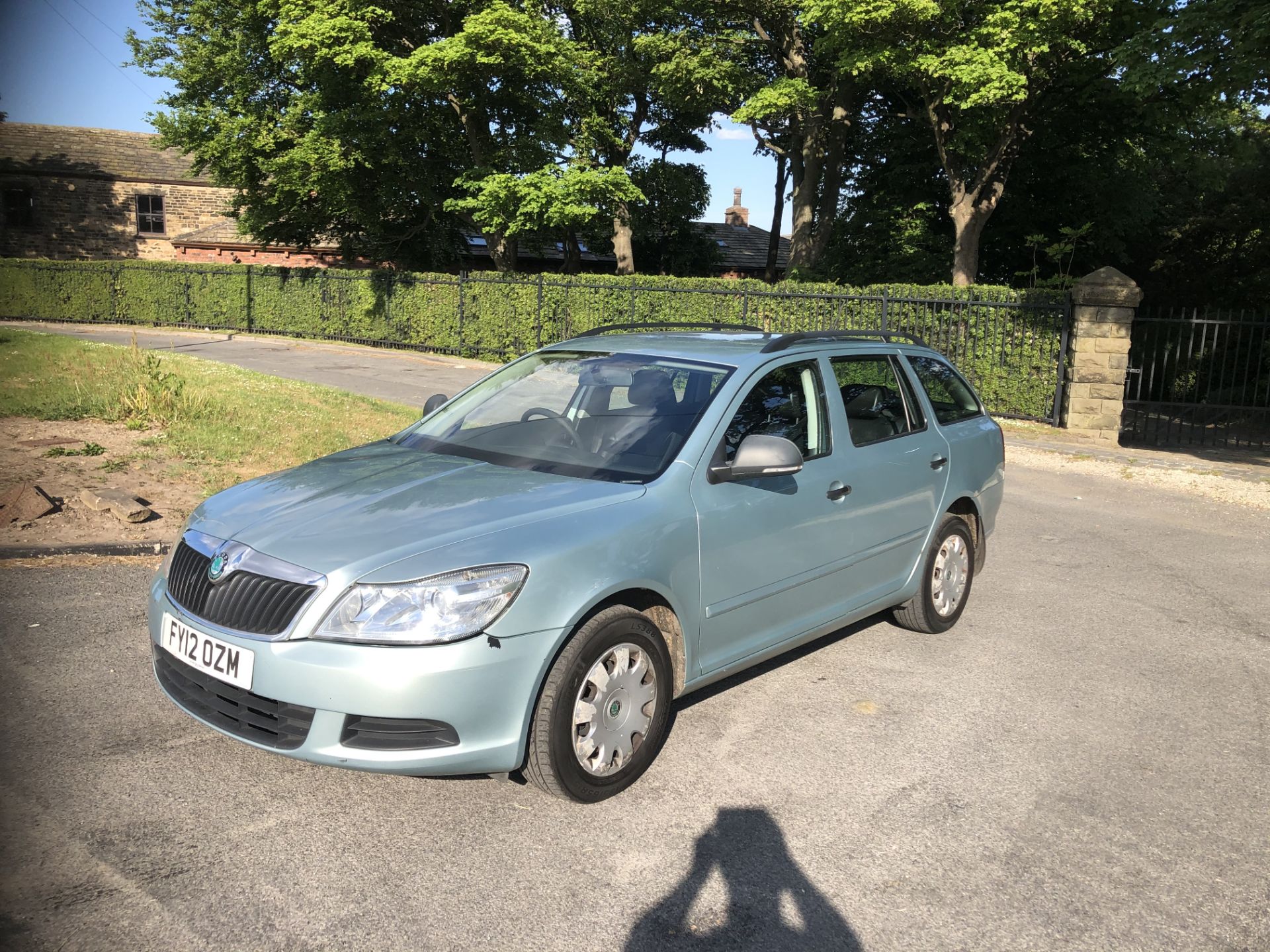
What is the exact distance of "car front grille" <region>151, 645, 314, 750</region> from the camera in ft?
10.9

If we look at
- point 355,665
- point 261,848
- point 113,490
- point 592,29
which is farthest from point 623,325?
point 592,29

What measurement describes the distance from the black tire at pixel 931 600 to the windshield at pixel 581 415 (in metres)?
1.88

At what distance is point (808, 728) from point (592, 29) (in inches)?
1147

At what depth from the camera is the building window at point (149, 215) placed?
4484 centimetres

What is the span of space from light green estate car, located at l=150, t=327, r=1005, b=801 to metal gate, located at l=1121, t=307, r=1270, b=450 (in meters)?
12.9

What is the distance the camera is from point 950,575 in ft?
19.2

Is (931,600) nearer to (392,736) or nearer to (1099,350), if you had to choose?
(392,736)

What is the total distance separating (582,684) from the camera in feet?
11.5

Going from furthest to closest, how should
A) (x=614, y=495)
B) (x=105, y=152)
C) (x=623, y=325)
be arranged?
(x=105, y=152) < (x=623, y=325) < (x=614, y=495)

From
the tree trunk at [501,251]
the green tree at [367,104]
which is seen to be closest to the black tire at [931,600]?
the green tree at [367,104]

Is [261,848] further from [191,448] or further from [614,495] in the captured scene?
[191,448]

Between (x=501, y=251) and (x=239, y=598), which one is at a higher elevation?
(x=501, y=251)

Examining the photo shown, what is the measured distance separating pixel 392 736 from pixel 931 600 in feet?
11.4

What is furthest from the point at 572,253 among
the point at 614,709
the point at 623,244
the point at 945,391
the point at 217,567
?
the point at 614,709
